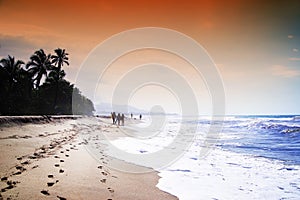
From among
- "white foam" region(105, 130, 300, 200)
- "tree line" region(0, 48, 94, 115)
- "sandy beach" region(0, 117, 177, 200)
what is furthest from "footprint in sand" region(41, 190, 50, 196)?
"tree line" region(0, 48, 94, 115)

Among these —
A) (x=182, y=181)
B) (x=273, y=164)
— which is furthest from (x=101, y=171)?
(x=273, y=164)

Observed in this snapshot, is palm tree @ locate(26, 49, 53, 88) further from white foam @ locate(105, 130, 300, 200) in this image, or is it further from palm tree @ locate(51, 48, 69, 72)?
white foam @ locate(105, 130, 300, 200)

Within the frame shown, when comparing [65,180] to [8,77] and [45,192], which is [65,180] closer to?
[45,192]

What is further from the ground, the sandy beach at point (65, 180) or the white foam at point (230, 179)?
the sandy beach at point (65, 180)

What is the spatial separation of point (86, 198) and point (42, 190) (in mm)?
921

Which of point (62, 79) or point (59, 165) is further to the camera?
point (62, 79)

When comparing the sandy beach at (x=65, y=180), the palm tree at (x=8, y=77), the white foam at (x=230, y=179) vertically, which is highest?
the palm tree at (x=8, y=77)

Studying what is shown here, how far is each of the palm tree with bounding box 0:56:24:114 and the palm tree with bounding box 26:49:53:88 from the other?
8.75 ft

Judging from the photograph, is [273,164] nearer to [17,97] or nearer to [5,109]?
[5,109]

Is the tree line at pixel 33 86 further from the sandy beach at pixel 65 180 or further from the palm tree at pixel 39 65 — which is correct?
the sandy beach at pixel 65 180

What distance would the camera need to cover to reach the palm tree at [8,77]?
4038cm

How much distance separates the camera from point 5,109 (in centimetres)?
Result: 3906

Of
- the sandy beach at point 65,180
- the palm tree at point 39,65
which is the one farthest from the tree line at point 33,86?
the sandy beach at point 65,180

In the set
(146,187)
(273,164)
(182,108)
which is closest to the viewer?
(146,187)
